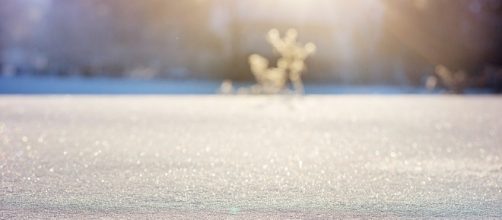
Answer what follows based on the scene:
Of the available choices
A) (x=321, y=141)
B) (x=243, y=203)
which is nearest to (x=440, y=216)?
(x=243, y=203)

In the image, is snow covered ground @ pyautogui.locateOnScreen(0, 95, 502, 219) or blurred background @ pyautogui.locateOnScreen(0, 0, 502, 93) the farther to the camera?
blurred background @ pyautogui.locateOnScreen(0, 0, 502, 93)

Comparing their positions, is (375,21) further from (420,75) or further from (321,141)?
(321,141)

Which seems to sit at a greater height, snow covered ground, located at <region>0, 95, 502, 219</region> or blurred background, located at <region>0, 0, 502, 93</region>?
blurred background, located at <region>0, 0, 502, 93</region>

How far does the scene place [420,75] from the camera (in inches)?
913

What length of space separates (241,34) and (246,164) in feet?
60.6

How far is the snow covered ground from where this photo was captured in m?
3.91

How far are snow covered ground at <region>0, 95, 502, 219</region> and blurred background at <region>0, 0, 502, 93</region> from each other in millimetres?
12641

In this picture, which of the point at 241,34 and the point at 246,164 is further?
the point at 241,34

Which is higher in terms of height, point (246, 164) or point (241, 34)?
point (241, 34)

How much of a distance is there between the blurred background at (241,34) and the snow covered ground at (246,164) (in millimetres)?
12641

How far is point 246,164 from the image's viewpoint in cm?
558

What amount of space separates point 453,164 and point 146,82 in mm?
14924

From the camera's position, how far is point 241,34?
23844mm

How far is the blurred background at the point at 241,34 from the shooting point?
23484mm
